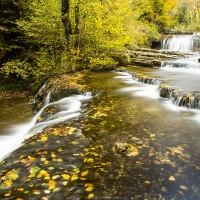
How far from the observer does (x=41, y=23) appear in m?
13.5

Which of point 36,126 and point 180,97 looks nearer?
point 36,126

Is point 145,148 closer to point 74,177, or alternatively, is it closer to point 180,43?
point 74,177

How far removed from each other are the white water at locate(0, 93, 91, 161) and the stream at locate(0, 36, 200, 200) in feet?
0.24

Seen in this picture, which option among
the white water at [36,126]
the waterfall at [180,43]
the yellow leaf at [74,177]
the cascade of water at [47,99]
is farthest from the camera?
the waterfall at [180,43]

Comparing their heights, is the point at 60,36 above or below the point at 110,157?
above

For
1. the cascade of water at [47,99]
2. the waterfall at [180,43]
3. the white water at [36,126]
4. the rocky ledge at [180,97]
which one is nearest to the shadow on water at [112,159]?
the white water at [36,126]

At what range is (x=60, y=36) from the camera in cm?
1405

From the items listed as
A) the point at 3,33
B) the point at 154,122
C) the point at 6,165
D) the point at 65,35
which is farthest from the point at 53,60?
the point at 6,165

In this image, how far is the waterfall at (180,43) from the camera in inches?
988

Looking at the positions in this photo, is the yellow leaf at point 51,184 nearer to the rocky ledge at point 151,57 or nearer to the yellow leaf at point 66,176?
the yellow leaf at point 66,176

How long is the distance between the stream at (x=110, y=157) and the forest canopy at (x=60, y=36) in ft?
24.4

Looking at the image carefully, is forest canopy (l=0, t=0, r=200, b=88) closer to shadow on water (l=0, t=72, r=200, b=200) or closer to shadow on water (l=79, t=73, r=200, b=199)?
shadow on water (l=79, t=73, r=200, b=199)

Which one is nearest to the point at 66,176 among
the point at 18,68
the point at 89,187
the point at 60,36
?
the point at 89,187

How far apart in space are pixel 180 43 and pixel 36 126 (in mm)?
23075
